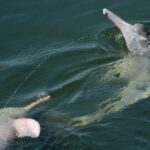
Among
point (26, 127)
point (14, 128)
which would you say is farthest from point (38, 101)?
point (26, 127)

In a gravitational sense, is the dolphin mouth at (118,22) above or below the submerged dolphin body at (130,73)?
above

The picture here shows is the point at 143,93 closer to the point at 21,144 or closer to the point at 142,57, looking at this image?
the point at 142,57

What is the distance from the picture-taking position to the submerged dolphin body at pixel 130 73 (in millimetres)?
10688

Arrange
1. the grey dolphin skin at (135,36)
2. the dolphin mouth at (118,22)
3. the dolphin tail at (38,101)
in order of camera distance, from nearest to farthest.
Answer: the dolphin tail at (38,101), the grey dolphin skin at (135,36), the dolphin mouth at (118,22)

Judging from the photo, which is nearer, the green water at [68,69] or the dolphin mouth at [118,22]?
the green water at [68,69]

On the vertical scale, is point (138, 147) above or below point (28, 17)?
below

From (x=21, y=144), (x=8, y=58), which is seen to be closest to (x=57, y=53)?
(x=8, y=58)

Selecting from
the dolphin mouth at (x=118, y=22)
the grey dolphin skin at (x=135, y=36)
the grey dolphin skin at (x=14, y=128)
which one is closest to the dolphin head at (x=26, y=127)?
the grey dolphin skin at (x=14, y=128)

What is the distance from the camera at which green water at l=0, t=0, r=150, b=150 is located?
9.80 meters

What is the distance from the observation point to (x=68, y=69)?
12305 millimetres

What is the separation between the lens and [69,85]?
38.3 feet

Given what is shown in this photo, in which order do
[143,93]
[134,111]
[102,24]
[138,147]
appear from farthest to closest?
1. [102,24]
2. [143,93]
3. [134,111]
4. [138,147]

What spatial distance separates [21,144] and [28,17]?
5804 mm

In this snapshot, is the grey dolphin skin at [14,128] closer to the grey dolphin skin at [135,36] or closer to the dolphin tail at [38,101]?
the dolphin tail at [38,101]
